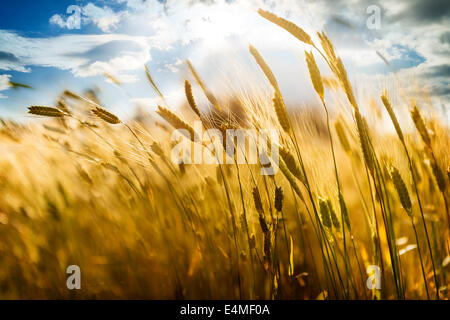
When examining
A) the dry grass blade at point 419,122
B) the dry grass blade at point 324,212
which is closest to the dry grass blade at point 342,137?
the dry grass blade at point 419,122

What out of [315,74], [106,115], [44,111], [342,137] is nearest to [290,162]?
[315,74]

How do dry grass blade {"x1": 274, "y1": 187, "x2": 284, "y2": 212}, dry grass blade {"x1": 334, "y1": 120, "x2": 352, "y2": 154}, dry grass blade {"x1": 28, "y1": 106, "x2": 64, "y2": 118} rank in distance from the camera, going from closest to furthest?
dry grass blade {"x1": 274, "y1": 187, "x2": 284, "y2": 212} → dry grass blade {"x1": 28, "y1": 106, "x2": 64, "y2": 118} → dry grass blade {"x1": 334, "y1": 120, "x2": 352, "y2": 154}

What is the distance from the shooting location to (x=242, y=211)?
1.88ft

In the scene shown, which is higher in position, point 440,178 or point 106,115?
point 106,115

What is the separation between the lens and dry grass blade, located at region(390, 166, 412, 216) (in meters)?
0.49

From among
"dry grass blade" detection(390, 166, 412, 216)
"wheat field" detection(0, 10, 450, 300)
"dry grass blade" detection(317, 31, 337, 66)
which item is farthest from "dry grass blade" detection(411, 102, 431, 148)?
"dry grass blade" detection(317, 31, 337, 66)

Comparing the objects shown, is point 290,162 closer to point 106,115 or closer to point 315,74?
point 315,74

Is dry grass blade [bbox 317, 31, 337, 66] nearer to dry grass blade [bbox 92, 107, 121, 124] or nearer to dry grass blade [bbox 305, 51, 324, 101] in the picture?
dry grass blade [bbox 305, 51, 324, 101]

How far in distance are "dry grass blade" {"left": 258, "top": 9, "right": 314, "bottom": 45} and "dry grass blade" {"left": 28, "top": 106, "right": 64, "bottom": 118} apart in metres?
0.45

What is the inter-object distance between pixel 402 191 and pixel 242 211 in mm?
293

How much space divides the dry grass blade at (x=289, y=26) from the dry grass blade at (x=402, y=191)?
0.28 m

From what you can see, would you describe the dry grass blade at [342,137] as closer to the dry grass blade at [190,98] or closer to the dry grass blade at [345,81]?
the dry grass blade at [345,81]
